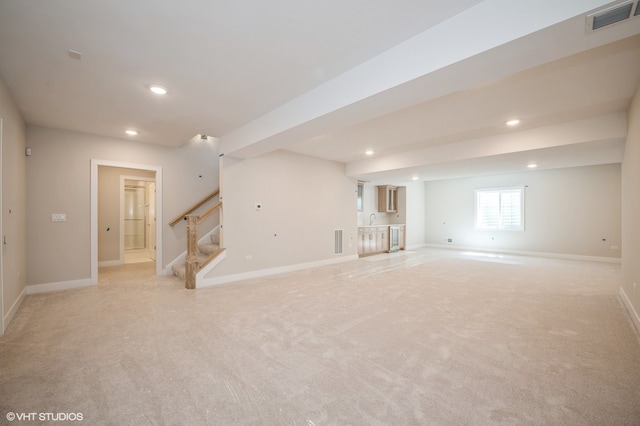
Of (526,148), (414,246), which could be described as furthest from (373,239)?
(526,148)

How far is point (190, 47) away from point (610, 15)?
284 cm

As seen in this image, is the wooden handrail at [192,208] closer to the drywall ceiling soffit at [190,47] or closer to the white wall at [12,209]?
the white wall at [12,209]

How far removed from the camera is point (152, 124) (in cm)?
421

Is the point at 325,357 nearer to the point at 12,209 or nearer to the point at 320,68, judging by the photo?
the point at 320,68

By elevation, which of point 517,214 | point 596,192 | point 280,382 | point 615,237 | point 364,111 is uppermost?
point 364,111

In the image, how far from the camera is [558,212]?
7.64 metres

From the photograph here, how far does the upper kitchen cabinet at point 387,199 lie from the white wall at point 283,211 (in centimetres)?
243

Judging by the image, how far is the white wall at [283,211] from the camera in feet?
16.7

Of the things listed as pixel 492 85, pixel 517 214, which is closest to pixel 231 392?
pixel 492 85

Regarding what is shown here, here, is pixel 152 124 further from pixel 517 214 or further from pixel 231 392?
pixel 517 214

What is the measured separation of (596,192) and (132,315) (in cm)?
1026

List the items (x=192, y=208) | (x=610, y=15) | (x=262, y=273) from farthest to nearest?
(x=192, y=208) < (x=262, y=273) < (x=610, y=15)

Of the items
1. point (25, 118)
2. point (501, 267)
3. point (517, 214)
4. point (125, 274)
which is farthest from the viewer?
point (517, 214)

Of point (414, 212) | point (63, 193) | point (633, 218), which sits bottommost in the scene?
point (633, 218)
